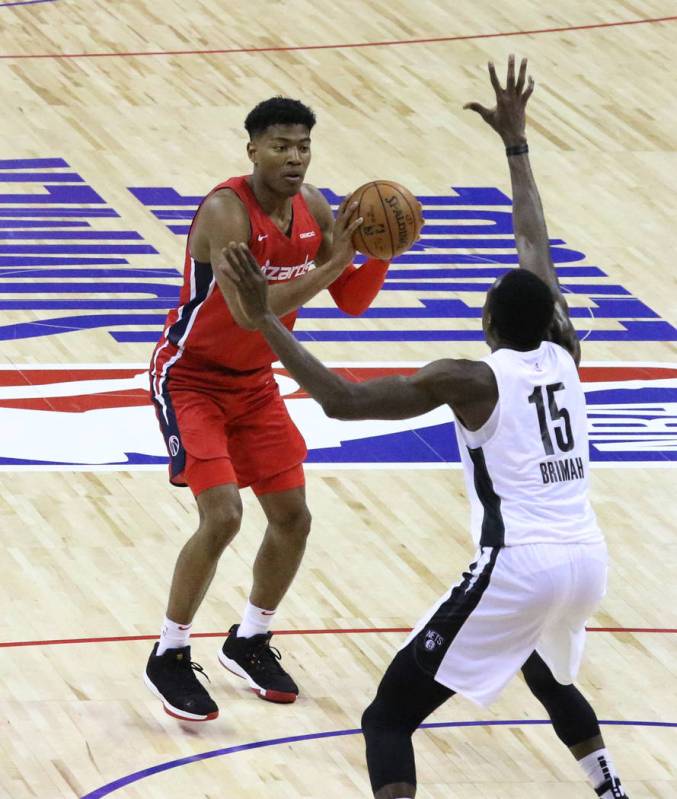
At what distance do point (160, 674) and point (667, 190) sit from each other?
6.78 metres

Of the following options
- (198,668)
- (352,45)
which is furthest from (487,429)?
(352,45)

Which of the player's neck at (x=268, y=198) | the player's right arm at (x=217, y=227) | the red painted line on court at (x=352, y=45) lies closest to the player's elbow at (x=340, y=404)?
the player's right arm at (x=217, y=227)

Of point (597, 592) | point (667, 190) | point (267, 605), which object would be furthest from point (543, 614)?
point (667, 190)

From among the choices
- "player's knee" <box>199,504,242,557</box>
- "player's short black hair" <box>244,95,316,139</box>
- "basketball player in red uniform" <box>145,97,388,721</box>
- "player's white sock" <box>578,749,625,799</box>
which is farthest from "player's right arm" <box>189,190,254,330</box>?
"player's white sock" <box>578,749,625,799</box>

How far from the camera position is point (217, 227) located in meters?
6.06

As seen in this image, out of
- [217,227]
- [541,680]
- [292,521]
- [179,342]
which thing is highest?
[217,227]

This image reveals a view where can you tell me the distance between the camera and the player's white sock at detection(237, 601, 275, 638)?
649 centimetres

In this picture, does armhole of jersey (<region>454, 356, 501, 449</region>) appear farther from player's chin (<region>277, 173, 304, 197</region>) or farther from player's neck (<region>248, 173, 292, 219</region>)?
player's neck (<region>248, 173, 292, 219</region>)

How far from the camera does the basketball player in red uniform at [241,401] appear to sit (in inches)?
241

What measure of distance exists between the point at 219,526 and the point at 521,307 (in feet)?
5.43

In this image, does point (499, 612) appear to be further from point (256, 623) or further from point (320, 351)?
point (320, 351)

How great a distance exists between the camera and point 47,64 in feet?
42.5

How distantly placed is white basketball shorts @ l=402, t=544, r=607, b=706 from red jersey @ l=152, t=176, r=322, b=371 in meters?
1.63

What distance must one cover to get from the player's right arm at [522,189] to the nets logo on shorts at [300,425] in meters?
3.04
